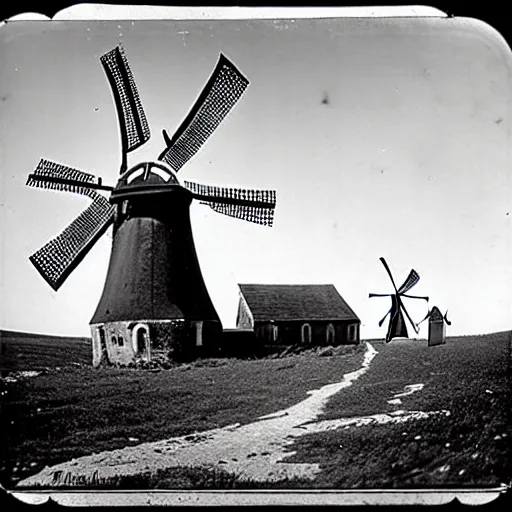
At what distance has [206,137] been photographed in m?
4.68

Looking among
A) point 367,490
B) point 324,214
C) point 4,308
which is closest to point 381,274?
point 324,214

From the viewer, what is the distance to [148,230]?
4.96 m

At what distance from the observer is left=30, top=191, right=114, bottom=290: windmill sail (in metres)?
4.64

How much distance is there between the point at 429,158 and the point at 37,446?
2.80 meters

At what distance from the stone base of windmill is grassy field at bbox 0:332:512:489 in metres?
0.09

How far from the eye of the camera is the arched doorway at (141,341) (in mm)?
4793

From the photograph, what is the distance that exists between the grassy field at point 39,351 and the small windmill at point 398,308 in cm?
173

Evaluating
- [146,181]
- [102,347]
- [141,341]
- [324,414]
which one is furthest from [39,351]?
[324,414]

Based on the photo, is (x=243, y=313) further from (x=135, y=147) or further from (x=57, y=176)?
(x=57, y=176)

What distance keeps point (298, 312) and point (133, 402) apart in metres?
1.09

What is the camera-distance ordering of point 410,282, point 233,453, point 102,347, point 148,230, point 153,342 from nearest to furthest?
1. point 233,453
2. point 410,282
3. point 102,347
4. point 153,342
5. point 148,230

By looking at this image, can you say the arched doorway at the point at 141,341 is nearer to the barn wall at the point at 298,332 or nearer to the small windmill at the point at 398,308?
the barn wall at the point at 298,332

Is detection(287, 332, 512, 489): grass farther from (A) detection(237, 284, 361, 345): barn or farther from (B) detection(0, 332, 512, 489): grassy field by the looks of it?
(A) detection(237, 284, 361, 345): barn

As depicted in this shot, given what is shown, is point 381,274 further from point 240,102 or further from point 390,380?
point 240,102
